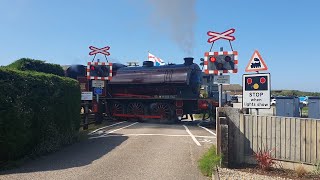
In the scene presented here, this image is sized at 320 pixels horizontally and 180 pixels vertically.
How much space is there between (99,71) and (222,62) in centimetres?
1037

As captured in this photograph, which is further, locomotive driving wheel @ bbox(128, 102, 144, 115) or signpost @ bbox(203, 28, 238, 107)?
locomotive driving wheel @ bbox(128, 102, 144, 115)

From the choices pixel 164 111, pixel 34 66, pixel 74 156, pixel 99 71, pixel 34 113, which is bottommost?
pixel 74 156

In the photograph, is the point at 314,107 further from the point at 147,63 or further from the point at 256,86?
the point at 256,86

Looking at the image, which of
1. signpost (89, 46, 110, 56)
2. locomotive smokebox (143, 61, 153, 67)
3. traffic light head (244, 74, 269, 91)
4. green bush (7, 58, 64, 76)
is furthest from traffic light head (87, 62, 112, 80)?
traffic light head (244, 74, 269, 91)

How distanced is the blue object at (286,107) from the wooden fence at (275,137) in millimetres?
15719

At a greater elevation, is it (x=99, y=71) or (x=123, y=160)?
(x=99, y=71)

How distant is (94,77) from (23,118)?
11100 millimetres

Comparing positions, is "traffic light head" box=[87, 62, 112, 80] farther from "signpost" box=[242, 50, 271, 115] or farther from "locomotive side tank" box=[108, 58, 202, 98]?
"signpost" box=[242, 50, 271, 115]

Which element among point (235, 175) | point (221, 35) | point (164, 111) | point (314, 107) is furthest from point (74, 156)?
point (314, 107)

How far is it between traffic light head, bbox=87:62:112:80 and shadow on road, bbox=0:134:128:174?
7.52 metres

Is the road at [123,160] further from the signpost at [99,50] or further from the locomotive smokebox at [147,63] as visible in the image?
the locomotive smokebox at [147,63]

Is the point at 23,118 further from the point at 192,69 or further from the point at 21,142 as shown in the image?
the point at 192,69

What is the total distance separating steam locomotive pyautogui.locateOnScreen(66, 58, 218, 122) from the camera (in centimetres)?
1958

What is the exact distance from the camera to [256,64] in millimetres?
8336
